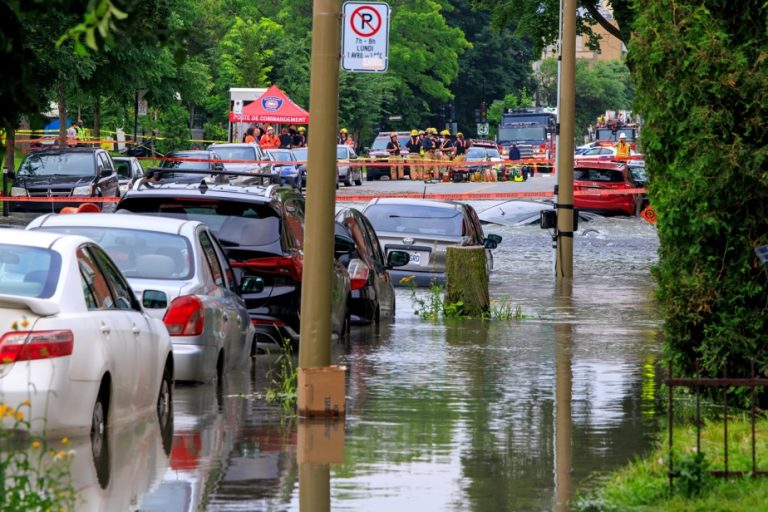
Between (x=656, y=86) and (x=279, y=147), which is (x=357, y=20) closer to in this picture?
(x=656, y=86)

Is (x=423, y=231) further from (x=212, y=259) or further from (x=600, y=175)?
(x=600, y=175)

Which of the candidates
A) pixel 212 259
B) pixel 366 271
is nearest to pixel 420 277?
pixel 366 271

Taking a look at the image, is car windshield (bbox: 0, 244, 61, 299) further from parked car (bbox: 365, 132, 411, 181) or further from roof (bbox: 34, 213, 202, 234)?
parked car (bbox: 365, 132, 411, 181)

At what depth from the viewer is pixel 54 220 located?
1336cm

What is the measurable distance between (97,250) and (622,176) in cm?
3566

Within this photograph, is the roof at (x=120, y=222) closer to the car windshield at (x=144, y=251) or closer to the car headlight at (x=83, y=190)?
the car windshield at (x=144, y=251)

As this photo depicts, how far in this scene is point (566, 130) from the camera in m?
26.8

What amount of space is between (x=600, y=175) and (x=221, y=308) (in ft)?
109

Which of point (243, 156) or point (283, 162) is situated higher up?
point (243, 156)

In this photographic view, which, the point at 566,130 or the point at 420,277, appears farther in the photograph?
the point at 566,130

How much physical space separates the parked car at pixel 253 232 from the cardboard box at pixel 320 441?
4.34 meters

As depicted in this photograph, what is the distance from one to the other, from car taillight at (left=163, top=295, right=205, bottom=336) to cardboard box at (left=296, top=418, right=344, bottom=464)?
1867mm

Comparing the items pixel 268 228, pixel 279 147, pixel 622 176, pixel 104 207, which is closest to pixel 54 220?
pixel 268 228

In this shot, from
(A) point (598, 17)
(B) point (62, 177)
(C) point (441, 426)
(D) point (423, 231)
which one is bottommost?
(C) point (441, 426)
